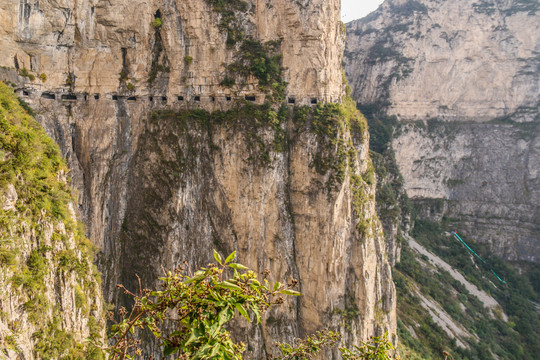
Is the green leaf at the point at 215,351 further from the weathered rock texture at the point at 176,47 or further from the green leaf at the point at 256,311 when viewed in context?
the weathered rock texture at the point at 176,47

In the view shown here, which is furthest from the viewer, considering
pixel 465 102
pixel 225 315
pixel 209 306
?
pixel 465 102

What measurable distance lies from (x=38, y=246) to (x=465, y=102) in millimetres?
63307

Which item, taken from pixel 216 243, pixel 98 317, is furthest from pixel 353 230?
pixel 98 317

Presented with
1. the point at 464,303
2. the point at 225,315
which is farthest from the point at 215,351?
the point at 464,303

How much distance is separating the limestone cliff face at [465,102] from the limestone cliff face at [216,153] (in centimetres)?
3739

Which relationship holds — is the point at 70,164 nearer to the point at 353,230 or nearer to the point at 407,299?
the point at 353,230

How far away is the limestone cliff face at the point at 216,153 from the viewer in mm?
22375

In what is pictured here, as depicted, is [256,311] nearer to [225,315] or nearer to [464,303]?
[225,315]

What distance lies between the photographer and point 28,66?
67.9ft

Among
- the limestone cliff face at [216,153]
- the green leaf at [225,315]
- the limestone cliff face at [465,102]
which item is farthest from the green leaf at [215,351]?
the limestone cliff face at [465,102]

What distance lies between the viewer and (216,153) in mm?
22781

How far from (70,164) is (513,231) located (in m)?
58.3

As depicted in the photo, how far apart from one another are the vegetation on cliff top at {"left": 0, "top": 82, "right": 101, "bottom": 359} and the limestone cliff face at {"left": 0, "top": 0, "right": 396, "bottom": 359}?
9389 mm

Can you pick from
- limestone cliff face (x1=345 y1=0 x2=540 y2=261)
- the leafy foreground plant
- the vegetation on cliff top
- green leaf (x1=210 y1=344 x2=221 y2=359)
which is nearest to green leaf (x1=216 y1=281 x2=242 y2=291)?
the leafy foreground plant
